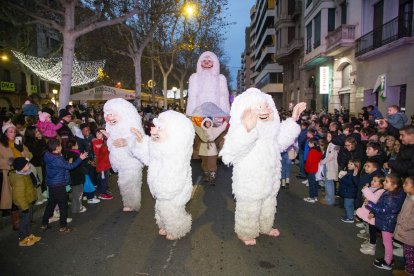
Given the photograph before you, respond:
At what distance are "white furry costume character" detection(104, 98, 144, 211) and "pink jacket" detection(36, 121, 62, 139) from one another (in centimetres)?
181

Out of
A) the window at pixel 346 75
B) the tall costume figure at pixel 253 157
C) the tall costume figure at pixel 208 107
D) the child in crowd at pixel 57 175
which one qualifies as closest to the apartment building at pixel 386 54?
the window at pixel 346 75

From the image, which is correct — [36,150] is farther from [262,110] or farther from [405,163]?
[405,163]

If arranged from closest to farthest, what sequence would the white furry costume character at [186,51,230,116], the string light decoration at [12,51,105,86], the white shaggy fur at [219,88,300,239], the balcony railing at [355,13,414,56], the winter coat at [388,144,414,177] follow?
the white shaggy fur at [219,88,300,239]
the winter coat at [388,144,414,177]
the white furry costume character at [186,51,230,116]
the balcony railing at [355,13,414,56]
the string light decoration at [12,51,105,86]

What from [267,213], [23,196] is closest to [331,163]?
[267,213]

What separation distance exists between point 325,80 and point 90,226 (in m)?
18.7

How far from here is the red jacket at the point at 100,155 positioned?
6.59 meters

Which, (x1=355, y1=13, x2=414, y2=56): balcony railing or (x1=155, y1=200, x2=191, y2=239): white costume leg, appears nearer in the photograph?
(x1=155, y1=200, x2=191, y2=239): white costume leg

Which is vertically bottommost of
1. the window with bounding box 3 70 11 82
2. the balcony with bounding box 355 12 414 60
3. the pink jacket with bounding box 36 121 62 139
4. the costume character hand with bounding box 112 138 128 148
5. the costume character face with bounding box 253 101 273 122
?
the costume character hand with bounding box 112 138 128 148

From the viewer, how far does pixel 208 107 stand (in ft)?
28.5

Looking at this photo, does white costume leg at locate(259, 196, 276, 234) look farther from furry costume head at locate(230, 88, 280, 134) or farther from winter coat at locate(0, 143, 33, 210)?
winter coat at locate(0, 143, 33, 210)

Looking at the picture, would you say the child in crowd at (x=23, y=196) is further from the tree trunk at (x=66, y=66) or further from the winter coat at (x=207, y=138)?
the tree trunk at (x=66, y=66)

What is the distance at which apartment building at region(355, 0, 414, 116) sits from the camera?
1230 cm

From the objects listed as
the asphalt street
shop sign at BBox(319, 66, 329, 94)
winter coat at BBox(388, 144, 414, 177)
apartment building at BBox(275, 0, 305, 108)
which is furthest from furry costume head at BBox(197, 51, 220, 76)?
apartment building at BBox(275, 0, 305, 108)

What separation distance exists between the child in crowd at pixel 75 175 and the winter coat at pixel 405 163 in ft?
16.5
